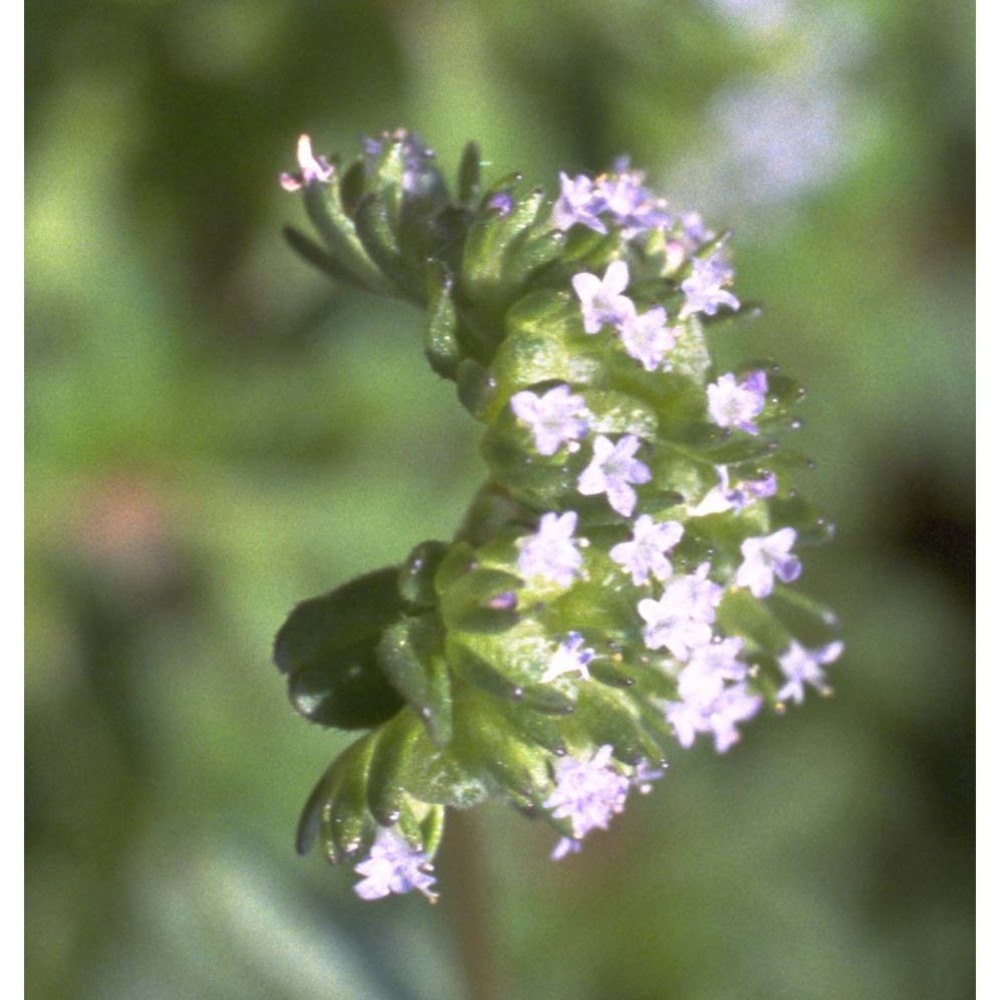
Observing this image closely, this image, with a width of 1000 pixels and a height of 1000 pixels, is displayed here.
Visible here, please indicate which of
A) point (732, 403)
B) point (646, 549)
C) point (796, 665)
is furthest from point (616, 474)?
point (796, 665)

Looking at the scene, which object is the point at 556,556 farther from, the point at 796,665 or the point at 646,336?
the point at 796,665

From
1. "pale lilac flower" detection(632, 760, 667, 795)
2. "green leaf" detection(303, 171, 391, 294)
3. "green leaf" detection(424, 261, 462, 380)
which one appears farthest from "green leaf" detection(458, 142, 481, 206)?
"pale lilac flower" detection(632, 760, 667, 795)

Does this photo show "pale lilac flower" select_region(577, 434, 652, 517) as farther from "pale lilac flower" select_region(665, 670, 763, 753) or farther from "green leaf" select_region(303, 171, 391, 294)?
"green leaf" select_region(303, 171, 391, 294)

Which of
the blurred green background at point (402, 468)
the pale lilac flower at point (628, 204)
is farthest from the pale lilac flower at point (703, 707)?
the blurred green background at point (402, 468)

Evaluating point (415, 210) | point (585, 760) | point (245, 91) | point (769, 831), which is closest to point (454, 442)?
point (245, 91)

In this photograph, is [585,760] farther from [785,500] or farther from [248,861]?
[248,861]

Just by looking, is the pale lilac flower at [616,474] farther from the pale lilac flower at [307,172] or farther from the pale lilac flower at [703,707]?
the pale lilac flower at [307,172]
